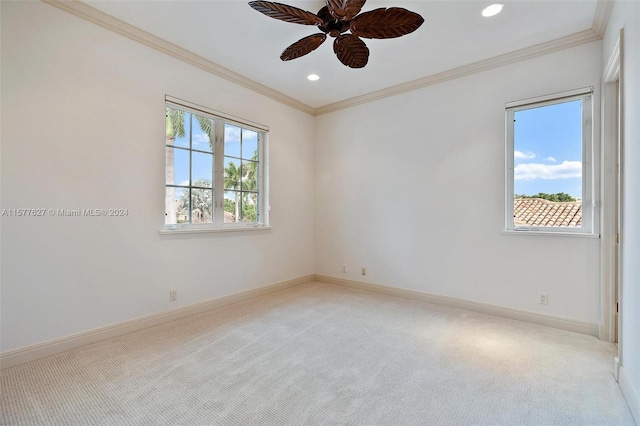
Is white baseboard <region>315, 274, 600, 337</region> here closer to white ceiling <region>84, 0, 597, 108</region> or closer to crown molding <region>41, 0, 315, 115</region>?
white ceiling <region>84, 0, 597, 108</region>

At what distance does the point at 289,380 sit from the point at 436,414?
92 centimetres

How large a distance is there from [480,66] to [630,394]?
312cm

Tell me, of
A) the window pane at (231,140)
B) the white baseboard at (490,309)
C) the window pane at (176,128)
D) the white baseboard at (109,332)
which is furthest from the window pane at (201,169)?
the white baseboard at (490,309)

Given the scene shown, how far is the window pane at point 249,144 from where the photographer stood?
389 cm

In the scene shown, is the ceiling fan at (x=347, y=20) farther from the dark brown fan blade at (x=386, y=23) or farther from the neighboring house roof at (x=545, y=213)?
the neighboring house roof at (x=545, y=213)

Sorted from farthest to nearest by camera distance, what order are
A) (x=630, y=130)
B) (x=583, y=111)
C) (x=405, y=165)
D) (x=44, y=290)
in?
1. (x=405, y=165)
2. (x=583, y=111)
3. (x=44, y=290)
4. (x=630, y=130)

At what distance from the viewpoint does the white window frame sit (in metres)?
3.16

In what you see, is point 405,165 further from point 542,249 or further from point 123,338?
point 123,338

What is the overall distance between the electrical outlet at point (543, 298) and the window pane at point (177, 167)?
388 centimetres

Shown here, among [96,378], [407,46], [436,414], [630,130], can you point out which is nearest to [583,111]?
[630,130]

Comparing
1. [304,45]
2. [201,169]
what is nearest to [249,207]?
Answer: [201,169]

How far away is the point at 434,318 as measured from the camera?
3127 mm

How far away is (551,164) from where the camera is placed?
292 centimetres

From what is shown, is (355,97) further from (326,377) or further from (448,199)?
(326,377)
